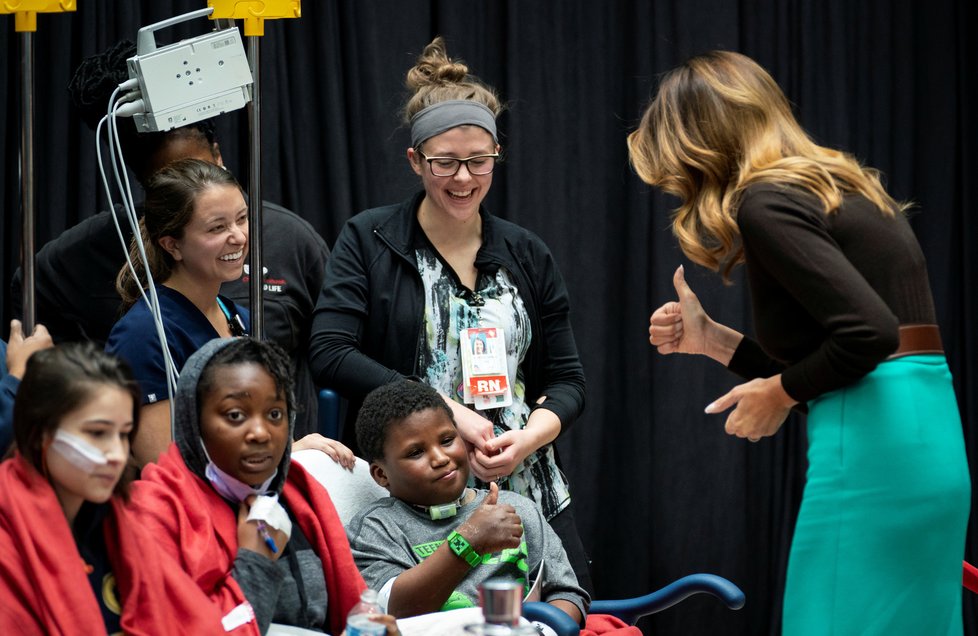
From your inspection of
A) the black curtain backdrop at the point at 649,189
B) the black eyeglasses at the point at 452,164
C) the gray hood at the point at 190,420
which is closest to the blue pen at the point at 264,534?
the gray hood at the point at 190,420

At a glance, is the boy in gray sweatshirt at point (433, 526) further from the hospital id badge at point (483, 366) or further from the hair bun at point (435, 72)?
the hair bun at point (435, 72)

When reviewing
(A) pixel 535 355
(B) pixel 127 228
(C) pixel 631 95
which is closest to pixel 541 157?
(C) pixel 631 95

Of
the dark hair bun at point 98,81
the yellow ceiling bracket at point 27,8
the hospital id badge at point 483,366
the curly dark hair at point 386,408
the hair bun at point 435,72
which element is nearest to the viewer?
the yellow ceiling bracket at point 27,8

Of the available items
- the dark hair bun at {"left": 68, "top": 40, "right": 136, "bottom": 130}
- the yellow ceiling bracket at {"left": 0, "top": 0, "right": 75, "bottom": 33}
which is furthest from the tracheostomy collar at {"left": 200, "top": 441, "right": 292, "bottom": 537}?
the dark hair bun at {"left": 68, "top": 40, "right": 136, "bottom": 130}

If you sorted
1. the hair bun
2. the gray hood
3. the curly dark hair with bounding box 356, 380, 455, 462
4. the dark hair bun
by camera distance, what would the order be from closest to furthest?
the gray hood → the curly dark hair with bounding box 356, 380, 455, 462 → the dark hair bun → the hair bun

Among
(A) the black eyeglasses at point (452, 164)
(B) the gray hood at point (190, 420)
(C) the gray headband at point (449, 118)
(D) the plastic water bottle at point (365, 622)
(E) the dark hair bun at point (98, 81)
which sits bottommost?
(D) the plastic water bottle at point (365, 622)

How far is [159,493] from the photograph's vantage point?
199cm

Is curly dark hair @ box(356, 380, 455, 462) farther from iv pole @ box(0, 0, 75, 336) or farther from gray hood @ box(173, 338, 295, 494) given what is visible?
iv pole @ box(0, 0, 75, 336)

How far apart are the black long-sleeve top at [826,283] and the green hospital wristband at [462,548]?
669 mm

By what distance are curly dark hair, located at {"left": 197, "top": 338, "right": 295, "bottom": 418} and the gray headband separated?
930mm

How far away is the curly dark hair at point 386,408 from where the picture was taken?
101 inches

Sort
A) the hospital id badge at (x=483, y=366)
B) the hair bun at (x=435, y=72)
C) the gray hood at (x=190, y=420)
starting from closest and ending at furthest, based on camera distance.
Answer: the gray hood at (x=190, y=420) < the hospital id badge at (x=483, y=366) < the hair bun at (x=435, y=72)

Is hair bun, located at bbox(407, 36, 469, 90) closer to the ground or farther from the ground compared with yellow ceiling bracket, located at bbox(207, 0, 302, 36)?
closer to the ground

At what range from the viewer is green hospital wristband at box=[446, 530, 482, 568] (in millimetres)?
2297
